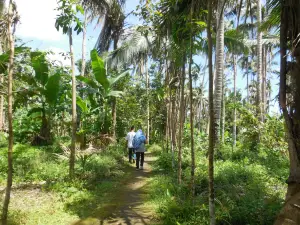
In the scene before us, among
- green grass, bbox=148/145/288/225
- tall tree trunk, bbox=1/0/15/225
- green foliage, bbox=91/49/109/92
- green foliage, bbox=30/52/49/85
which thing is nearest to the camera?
tall tree trunk, bbox=1/0/15/225

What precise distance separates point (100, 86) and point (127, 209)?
7135 millimetres

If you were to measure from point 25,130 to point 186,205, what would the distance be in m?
10.7

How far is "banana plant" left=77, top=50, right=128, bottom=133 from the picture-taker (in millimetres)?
10380

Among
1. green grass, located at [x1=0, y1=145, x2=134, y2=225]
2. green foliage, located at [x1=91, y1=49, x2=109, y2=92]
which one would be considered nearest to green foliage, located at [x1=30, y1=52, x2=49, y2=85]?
green foliage, located at [x1=91, y1=49, x2=109, y2=92]

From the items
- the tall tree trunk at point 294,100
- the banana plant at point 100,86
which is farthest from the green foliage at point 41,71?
the tall tree trunk at point 294,100

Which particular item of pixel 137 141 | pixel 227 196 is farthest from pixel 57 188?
pixel 227 196

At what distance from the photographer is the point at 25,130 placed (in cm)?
1370

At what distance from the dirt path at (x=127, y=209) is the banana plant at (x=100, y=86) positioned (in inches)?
172

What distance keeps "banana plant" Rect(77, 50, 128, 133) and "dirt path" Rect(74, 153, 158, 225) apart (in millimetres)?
4366

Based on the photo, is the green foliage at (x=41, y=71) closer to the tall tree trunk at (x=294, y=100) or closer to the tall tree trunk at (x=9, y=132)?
the tall tree trunk at (x=9, y=132)

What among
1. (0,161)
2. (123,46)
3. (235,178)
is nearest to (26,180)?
(0,161)

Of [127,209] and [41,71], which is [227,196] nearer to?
[127,209]

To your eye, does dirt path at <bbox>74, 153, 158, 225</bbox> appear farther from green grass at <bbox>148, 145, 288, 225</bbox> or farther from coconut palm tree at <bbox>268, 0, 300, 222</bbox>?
coconut palm tree at <bbox>268, 0, 300, 222</bbox>

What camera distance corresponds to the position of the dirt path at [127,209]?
17.9 ft
